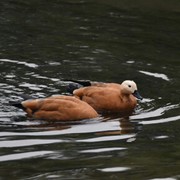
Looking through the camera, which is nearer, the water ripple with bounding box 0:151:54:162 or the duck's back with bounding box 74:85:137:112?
Answer: the water ripple with bounding box 0:151:54:162

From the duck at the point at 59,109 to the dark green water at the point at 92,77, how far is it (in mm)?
155

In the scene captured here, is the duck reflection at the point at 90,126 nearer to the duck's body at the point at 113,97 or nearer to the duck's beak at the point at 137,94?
the duck's body at the point at 113,97

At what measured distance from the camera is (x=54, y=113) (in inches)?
412

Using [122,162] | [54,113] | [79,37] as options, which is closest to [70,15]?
[79,37]

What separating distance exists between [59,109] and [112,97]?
118cm

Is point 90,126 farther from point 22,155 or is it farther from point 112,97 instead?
point 22,155

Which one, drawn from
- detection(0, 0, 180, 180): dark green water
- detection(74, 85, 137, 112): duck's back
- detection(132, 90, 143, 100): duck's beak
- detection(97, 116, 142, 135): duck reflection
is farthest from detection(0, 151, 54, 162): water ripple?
detection(132, 90, 143, 100): duck's beak

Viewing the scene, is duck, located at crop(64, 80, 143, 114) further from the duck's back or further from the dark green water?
the dark green water

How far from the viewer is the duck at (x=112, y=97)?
11.2m

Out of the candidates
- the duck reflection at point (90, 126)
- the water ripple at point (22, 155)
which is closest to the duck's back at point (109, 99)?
the duck reflection at point (90, 126)

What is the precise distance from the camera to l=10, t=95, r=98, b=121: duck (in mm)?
10430

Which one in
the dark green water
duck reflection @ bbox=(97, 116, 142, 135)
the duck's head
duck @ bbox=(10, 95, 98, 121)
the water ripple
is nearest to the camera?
the dark green water

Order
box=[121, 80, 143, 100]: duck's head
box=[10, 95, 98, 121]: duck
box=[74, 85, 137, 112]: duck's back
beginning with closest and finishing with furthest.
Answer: box=[10, 95, 98, 121]: duck
box=[74, 85, 137, 112]: duck's back
box=[121, 80, 143, 100]: duck's head

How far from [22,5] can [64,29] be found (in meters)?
3.54
